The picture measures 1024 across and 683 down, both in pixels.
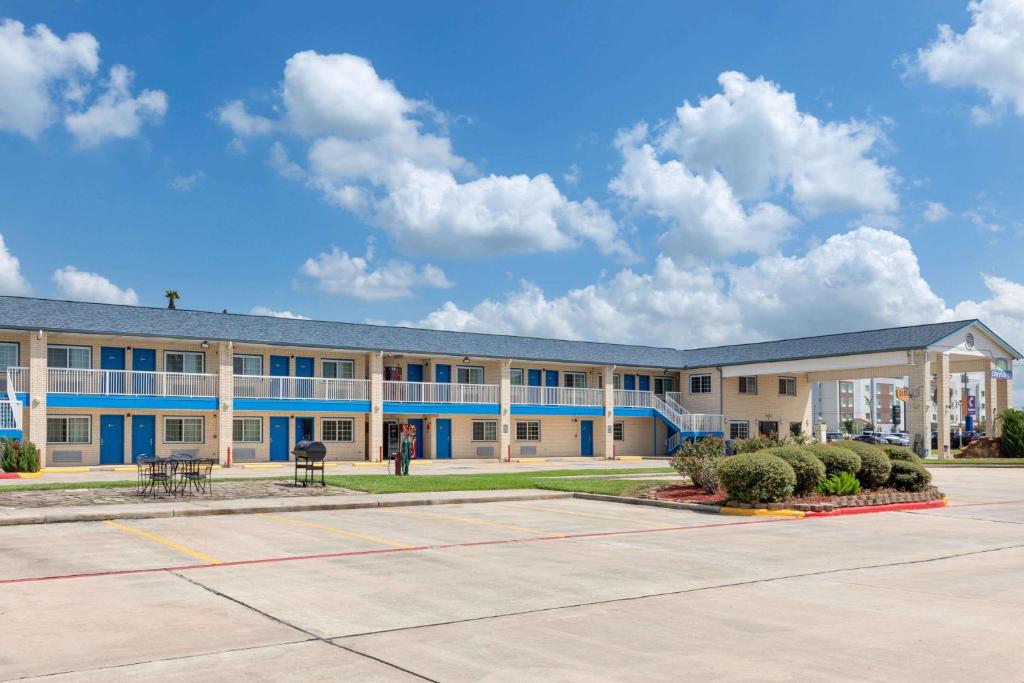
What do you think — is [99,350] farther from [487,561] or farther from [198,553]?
[487,561]

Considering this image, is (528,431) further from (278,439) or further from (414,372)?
(278,439)

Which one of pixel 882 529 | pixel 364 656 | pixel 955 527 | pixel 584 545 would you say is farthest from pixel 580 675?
pixel 955 527

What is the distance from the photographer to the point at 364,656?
23.1 ft

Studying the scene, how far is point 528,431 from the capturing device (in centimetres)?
4994

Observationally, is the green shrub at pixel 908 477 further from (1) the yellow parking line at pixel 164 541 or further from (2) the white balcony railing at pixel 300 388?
(2) the white balcony railing at pixel 300 388

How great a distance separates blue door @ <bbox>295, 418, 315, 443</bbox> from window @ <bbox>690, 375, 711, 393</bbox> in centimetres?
2438

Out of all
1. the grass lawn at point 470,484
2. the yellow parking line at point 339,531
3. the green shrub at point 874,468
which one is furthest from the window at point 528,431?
the yellow parking line at point 339,531

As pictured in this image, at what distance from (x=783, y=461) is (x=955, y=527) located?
3.67 meters

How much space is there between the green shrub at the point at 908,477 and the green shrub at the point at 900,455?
7.9 inches

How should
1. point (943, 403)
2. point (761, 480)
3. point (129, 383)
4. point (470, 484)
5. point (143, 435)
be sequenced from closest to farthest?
point (761, 480), point (470, 484), point (129, 383), point (143, 435), point (943, 403)

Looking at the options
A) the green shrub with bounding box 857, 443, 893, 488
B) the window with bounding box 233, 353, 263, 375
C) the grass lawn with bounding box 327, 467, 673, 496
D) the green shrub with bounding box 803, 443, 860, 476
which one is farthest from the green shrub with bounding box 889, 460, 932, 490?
the window with bounding box 233, 353, 263, 375

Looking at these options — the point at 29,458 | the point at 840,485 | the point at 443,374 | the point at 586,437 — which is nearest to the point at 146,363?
the point at 29,458

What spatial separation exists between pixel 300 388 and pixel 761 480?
2674cm

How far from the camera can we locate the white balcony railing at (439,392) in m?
43.8
